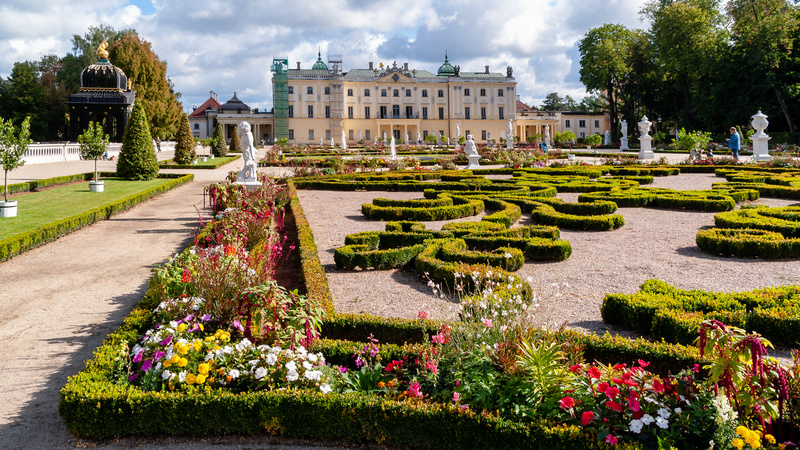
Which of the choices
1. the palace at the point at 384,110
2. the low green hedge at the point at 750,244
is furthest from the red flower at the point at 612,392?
the palace at the point at 384,110

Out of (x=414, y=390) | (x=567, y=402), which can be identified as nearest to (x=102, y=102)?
(x=414, y=390)

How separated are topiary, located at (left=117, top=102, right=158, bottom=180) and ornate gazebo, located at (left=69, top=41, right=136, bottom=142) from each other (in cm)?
1281

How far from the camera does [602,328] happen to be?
4270 millimetres

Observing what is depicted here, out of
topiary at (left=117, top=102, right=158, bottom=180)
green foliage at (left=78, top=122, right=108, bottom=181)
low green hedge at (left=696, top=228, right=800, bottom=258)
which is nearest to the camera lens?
low green hedge at (left=696, top=228, right=800, bottom=258)

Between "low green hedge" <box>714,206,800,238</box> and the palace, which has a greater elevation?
the palace

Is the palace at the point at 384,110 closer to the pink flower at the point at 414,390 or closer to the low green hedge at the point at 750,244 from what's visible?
the low green hedge at the point at 750,244

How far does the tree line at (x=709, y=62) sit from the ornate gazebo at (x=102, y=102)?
32284 mm

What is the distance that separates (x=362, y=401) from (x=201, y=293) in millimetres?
1743

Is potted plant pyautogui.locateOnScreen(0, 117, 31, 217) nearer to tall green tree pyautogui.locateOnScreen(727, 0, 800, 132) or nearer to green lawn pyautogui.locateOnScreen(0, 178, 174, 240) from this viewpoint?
green lawn pyautogui.locateOnScreen(0, 178, 174, 240)

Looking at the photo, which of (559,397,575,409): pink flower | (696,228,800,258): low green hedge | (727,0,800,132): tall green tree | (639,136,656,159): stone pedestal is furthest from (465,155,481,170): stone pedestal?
(727,0,800,132): tall green tree

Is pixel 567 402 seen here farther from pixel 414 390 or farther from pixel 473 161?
pixel 473 161

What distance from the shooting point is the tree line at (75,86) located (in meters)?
35.1

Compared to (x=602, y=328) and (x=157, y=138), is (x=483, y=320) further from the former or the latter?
(x=157, y=138)

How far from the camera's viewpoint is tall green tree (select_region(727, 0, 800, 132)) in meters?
29.2
